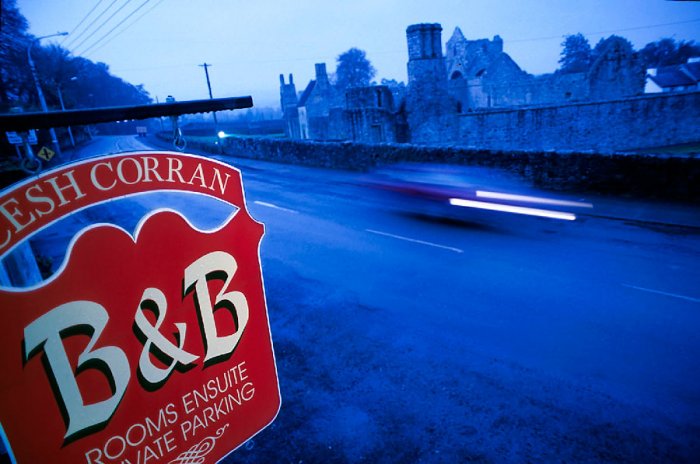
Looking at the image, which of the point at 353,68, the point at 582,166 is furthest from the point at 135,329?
the point at 353,68

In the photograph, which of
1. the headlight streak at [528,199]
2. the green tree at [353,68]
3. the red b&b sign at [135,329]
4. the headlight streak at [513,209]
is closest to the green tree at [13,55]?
the headlight streak at [513,209]

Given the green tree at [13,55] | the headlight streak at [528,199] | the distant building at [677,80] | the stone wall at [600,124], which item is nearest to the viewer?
the headlight streak at [528,199]

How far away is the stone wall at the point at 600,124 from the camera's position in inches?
944

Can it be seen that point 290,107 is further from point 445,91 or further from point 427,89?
point 445,91

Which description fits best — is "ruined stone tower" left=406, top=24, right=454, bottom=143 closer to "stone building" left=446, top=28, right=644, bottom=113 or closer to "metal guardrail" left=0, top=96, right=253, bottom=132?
"stone building" left=446, top=28, right=644, bottom=113

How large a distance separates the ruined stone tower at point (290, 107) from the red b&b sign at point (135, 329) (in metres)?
53.8

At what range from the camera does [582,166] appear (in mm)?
13266

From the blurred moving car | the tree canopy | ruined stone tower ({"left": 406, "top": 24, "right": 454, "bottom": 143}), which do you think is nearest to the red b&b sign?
the tree canopy

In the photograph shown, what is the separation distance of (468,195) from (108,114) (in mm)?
12847

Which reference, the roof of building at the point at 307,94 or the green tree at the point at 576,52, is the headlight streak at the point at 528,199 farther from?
the green tree at the point at 576,52

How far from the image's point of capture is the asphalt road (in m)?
4.32

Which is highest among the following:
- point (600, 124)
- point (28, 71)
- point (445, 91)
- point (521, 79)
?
point (28, 71)

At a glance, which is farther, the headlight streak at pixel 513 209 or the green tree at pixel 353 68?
the green tree at pixel 353 68

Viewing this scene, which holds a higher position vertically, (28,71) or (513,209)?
(28,71)
